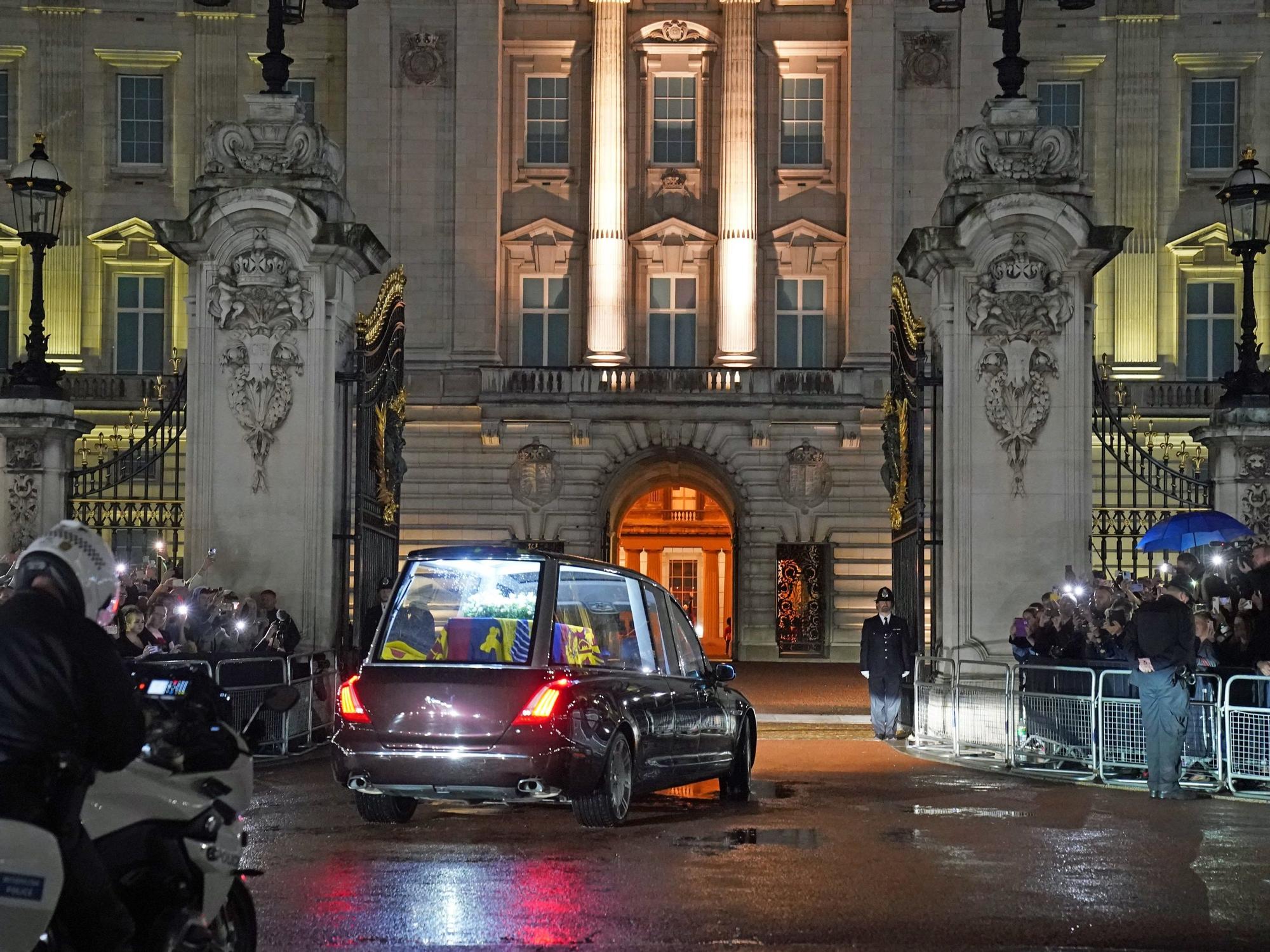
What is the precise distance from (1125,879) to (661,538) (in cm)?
4501

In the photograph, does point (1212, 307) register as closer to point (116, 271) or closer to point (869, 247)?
point (869, 247)

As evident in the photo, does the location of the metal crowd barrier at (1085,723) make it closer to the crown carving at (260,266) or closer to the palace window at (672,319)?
the crown carving at (260,266)

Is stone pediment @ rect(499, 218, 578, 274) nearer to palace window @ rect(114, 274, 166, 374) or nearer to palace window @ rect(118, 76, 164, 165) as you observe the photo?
palace window @ rect(114, 274, 166, 374)

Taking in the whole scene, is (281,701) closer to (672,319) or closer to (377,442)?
(377,442)

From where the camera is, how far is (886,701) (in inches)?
822

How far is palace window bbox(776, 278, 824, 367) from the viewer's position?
50062 millimetres

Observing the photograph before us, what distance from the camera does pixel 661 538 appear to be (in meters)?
55.5

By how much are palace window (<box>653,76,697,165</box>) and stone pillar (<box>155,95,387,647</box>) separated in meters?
32.6

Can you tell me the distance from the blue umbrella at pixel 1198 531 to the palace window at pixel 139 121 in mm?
36741

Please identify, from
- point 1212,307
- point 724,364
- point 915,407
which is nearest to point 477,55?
point 724,364

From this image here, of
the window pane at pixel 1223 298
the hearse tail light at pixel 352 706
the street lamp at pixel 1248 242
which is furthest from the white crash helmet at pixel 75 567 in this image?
the window pane at pixel 1223 298

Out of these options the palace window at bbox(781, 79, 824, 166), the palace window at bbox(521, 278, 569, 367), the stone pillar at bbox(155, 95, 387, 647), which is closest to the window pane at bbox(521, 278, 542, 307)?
the palace window at bbox(521, 278, 569, 367)

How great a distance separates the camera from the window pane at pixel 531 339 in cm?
5022

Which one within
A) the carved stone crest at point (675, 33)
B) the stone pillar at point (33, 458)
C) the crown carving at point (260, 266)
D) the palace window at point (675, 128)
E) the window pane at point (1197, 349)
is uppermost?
the carved stone crest at point (675, 33)
